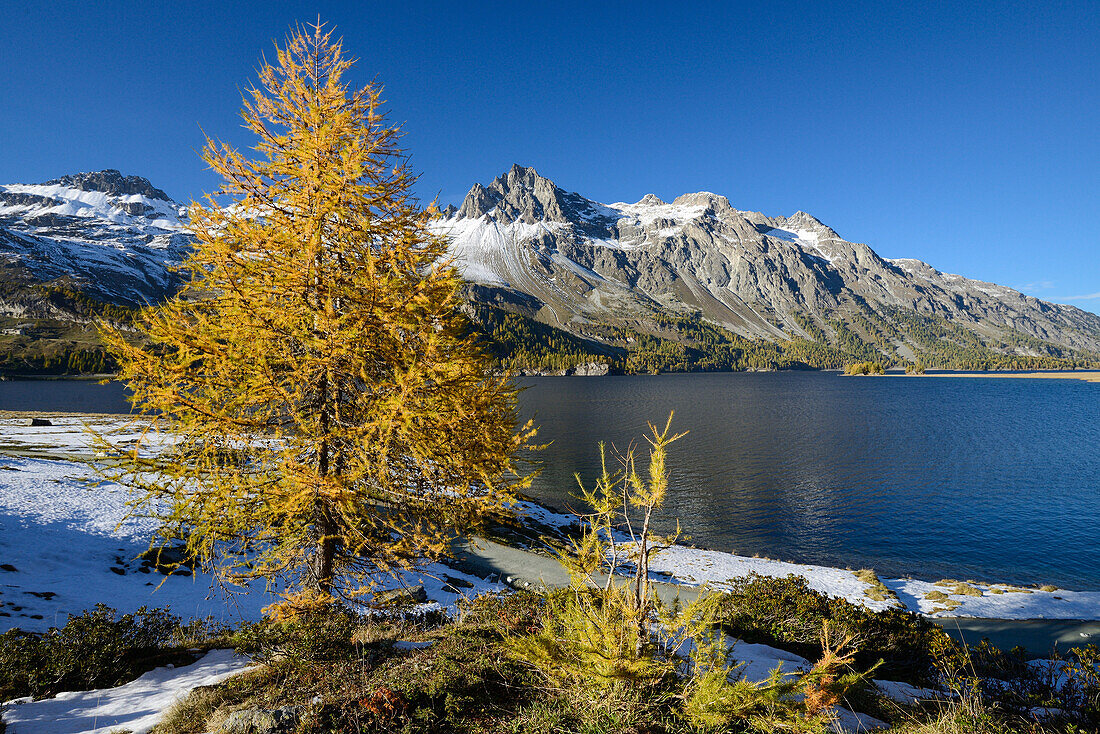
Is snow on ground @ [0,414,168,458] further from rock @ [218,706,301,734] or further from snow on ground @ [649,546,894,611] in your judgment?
snow on ground @ [649,546,894,611]

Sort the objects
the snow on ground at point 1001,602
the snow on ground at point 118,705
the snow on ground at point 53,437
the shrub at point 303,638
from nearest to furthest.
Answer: the snow on ground at point 118,705 → the shrub at point 303,638 → the snow on ground at point 1001,602 → the snow on ground at point 53,437

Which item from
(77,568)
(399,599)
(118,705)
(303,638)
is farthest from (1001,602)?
(77,568)

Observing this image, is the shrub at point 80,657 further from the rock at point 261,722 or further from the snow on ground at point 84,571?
the rock at point 261,722

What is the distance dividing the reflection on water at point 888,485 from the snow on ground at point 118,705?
637cm

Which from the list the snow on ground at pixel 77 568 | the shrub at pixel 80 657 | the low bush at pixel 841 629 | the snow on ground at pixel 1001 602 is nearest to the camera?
the shrub at pixel 80 657

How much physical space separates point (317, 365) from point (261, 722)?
500cm

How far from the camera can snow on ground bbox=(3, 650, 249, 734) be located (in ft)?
19.2

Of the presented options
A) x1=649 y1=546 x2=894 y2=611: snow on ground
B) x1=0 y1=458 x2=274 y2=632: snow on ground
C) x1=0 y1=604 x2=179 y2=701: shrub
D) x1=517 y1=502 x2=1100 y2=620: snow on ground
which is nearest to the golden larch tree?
x1=0 y1=604 x2=179 y2=701: shrub

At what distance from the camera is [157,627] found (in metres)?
8.59

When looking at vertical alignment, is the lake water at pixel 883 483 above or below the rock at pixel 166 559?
below

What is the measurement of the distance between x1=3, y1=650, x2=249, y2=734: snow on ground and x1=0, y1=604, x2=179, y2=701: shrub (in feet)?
0.89

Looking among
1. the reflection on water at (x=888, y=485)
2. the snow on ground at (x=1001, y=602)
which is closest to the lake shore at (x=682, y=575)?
the snow on ground at (x=1001, y=602)

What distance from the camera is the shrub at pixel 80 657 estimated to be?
6.71 meters

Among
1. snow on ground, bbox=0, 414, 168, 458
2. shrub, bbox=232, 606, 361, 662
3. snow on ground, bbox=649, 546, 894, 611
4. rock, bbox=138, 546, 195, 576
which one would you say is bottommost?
snow on ground, bbox=649, 546, 894, 611
